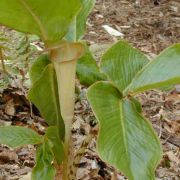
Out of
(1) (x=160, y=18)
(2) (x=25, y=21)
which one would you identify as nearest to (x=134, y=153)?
(2) (x=25, y=21)

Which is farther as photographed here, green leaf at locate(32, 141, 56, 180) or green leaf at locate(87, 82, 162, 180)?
green leaf at locate(32, 141, 56, 180)

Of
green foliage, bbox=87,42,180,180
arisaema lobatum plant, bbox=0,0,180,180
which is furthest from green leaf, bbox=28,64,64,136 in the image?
green foliage, bbox=87,42,180,180

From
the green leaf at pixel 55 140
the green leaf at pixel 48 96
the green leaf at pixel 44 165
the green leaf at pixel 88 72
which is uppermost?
the green leaf at pixel 88 72

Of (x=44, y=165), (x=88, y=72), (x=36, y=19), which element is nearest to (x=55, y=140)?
(x=44, y=165)

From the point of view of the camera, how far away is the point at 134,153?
1006 mm

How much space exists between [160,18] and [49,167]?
2576 millimetres

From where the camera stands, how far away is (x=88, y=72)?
46.1 inches

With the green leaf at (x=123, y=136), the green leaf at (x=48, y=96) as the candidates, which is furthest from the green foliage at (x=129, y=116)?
the green leaf at (x=48, y=96)

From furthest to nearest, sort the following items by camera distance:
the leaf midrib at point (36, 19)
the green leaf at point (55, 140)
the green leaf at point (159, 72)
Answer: the green leaf at point (55, 140) < the green leaf at point (159, 72) < the leaf midrib at point (36, 19)

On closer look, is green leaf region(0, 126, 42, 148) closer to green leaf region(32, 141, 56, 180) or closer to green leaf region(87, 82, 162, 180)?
green leaf region(32, 141, 56, 180)

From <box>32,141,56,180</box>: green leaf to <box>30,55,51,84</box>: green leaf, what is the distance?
0.52ft

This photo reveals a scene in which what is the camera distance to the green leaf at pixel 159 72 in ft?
3.33

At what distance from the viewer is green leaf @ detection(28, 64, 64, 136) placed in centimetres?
113

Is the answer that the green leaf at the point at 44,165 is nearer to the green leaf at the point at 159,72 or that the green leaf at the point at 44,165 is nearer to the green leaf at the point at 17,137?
the green leaf at the point at 17,137
